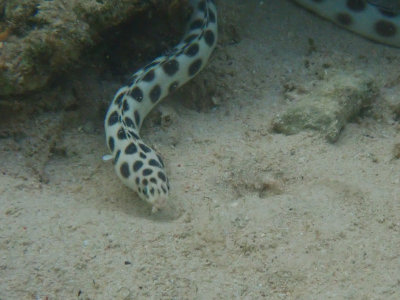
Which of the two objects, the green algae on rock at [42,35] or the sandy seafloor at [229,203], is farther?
the green algae on rock at [42,35]

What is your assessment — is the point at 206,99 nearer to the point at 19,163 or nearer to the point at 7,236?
the point at 19,163

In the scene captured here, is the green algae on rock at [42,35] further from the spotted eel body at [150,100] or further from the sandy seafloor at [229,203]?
the spotted eel body at [150,100]

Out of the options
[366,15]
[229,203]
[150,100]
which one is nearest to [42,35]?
[150,100]

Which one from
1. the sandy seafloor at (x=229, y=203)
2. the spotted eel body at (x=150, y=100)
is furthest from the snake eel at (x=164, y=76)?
the sandy seafloor at (x=229, y=203)

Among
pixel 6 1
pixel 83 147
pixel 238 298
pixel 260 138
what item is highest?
pixel 6 1

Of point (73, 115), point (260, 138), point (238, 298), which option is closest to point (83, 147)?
point (73, 115)

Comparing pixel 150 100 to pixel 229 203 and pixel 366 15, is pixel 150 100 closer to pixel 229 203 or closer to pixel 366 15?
pixel 229 203
